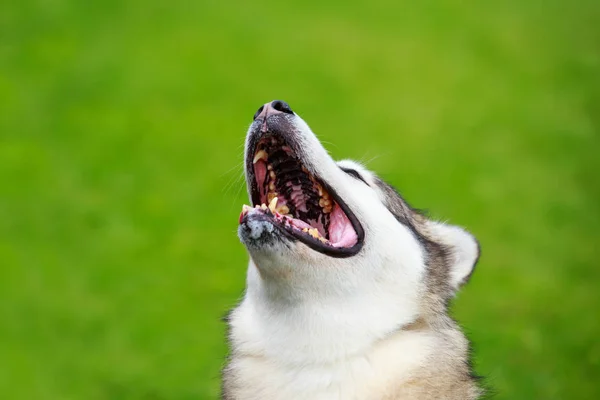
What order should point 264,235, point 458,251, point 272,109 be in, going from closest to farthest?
point 264,235
point 272,109
point 458,251

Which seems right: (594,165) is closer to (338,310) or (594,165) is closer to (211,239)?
(211,239)

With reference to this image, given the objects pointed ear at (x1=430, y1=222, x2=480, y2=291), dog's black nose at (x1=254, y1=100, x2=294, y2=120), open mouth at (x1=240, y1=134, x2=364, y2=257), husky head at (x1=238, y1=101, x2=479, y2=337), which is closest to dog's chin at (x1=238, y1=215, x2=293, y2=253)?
husky head at (x1=238, y1=101, x2=479, y2=337)

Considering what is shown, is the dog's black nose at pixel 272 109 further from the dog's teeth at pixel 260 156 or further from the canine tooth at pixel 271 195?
the canine tooth at pixel 271 195

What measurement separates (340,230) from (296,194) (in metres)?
0.31

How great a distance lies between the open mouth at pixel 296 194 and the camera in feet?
15.4

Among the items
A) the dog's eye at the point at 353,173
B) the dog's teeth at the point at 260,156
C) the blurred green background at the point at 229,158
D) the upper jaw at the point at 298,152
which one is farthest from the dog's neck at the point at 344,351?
the blurred green background at the point at 229,158

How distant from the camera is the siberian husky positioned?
14.4 ft

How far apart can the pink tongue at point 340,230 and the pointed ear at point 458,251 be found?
773 millimetres

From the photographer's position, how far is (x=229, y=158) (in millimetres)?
11727

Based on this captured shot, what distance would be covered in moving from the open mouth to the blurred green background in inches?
143

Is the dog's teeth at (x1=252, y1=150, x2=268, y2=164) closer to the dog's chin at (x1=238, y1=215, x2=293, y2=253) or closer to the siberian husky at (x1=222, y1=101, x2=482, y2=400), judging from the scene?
the siberian husky at (x1=222, y1=101, x2=482, y2=400)

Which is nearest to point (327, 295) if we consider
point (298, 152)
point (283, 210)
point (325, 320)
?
point (325, 320)

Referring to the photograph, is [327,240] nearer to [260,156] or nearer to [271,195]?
[271,195]

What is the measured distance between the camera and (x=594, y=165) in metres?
12.3
